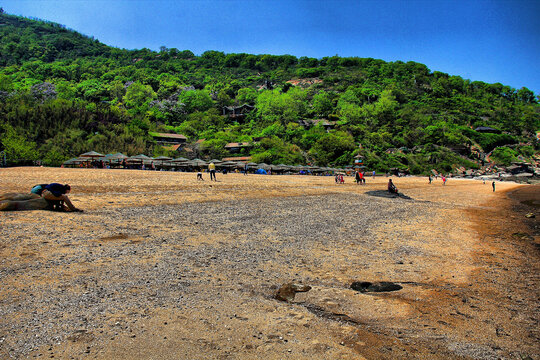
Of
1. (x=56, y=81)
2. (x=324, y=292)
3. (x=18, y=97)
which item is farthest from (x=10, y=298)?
(x=56, y=81)

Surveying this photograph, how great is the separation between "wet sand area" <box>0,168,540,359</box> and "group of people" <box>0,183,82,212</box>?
0.56m

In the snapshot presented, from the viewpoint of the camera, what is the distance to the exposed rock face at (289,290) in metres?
5.33

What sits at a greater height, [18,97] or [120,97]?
[120,97]

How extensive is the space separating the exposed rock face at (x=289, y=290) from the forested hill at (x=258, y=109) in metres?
48.3

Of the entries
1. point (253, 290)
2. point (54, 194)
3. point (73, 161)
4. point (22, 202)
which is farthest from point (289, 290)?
point (73, 161)

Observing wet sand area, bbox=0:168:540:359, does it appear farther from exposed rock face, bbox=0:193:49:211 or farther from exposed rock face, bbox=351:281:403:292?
exposed rock face, bbox=0:193:49:211

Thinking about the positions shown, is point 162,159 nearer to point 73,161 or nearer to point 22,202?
point 73,161

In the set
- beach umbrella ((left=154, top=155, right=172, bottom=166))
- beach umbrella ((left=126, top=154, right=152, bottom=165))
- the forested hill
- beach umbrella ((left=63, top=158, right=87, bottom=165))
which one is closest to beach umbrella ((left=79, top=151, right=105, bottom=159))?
beach umbrella ((left=63, top=158, right=87, bottom=165))

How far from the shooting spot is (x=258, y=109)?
105062 mm

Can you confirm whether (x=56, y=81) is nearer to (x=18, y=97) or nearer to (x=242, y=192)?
(x=18, y=97)

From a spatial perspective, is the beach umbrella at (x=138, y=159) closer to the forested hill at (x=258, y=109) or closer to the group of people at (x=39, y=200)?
the forested hill at (x=258, y=109)

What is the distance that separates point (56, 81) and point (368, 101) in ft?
382

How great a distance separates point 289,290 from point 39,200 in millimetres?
9058

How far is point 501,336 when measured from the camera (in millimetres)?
4355
